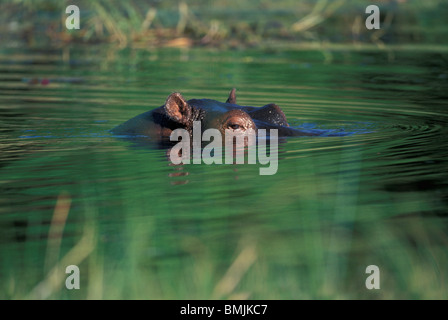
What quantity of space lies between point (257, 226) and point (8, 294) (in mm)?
1569

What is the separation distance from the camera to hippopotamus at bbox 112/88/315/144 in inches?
299

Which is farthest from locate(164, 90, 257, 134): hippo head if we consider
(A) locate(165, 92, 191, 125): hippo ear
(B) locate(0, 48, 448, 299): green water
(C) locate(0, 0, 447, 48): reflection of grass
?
(C) locate(0, 0, 447, 48): reflection of grass

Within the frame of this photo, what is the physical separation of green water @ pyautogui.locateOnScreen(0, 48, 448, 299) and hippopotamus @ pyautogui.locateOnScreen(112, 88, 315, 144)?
0.86 feet

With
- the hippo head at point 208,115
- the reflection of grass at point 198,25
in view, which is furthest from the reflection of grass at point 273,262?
the reflection of grass at point 198,25

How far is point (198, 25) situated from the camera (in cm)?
1777

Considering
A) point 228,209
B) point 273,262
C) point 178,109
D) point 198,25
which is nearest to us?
point 273,262

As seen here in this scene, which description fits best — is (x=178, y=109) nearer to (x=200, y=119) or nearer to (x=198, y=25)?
(x=200, y=119)

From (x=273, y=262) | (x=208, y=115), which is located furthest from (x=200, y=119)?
(x=273, y=262)

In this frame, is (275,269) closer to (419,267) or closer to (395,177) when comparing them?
(419,267)

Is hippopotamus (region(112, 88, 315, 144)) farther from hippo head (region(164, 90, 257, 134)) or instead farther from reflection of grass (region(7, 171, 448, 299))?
reflection of grass (region(7, 171, 448, 299))

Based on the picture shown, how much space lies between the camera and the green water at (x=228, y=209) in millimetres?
4031

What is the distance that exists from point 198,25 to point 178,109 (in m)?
10.4

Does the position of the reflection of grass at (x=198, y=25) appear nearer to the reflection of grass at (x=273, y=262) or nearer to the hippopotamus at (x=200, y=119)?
the hippopotamus at (x=200, y=119)

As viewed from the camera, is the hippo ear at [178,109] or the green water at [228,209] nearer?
the green water at [228,209]
